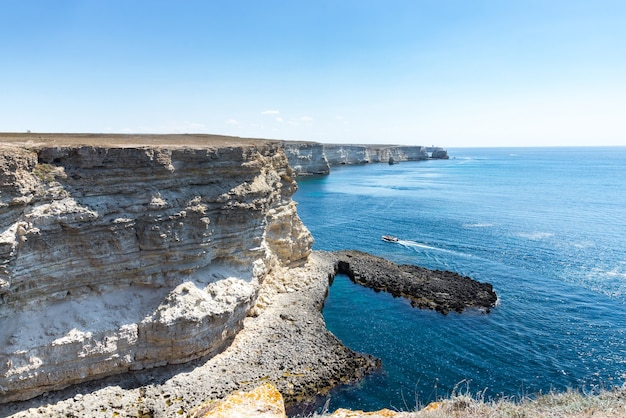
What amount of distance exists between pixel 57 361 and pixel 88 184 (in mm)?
8450

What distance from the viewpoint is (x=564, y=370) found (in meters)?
22.8

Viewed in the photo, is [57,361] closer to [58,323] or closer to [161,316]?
[58,323]

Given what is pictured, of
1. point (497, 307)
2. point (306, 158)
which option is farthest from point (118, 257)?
point (306, 158)

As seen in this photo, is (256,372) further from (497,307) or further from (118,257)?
(497,307)

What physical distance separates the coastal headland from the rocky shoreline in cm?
8

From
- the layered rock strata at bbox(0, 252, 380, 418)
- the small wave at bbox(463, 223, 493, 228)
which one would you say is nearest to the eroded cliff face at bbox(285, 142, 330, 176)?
the small wave at bbox(463, 223, 493, 228)

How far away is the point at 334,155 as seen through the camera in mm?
150750

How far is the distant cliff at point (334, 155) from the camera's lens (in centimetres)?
11392

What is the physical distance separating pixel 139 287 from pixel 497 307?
88.2ft

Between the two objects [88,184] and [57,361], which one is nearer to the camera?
[57,361]

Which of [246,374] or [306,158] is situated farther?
[306,158]

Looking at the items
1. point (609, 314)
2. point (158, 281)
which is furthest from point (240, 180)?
point (609, 314)

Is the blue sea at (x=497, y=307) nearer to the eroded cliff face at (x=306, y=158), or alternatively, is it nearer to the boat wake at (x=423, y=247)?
the boat wake at (x=423, y=247)

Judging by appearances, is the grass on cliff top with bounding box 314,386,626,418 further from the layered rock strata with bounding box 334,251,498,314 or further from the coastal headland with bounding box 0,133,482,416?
the layered rock strata with bounding box 334,251,498,314
